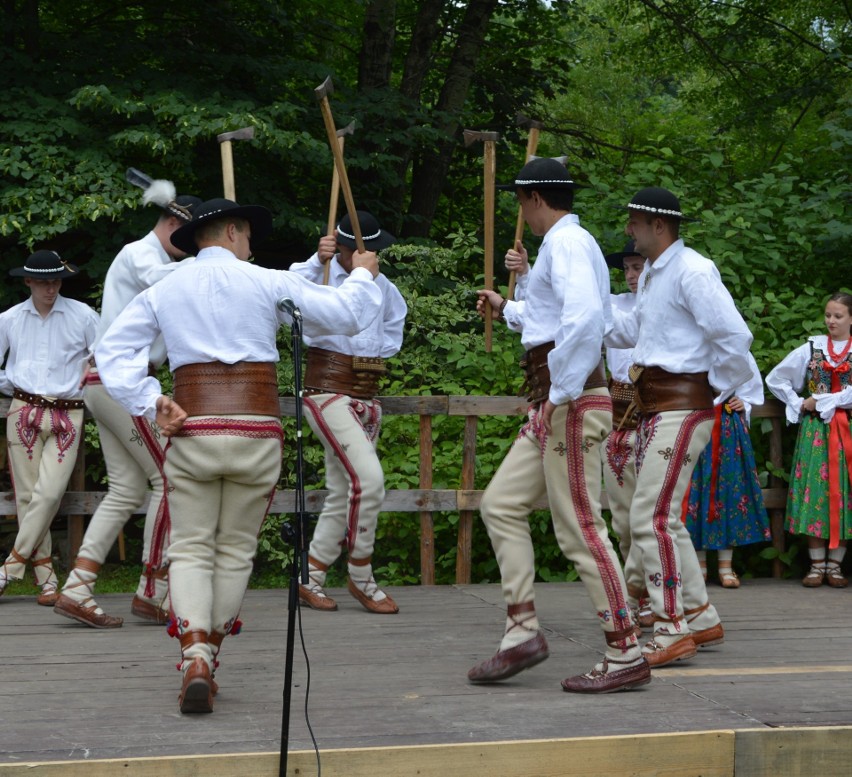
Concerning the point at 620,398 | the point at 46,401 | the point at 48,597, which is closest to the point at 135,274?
the point at 46,401

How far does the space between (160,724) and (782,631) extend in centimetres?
329

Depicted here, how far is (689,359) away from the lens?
5266mm

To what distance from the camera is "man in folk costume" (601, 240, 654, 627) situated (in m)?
6.20

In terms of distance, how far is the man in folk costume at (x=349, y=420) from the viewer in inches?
257

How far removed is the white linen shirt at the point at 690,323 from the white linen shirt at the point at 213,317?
4.34 feet

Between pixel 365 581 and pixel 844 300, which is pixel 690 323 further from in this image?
pixel 844 300

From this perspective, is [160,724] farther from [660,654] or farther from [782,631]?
[782,631]

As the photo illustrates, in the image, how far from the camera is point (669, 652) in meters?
5.33

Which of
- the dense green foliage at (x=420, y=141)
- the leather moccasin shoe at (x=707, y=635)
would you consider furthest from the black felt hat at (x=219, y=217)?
the dense green foliage at (x=420, y=141)

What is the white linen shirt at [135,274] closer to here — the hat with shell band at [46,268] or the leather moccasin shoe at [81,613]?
the hat with shell band at [46,268]

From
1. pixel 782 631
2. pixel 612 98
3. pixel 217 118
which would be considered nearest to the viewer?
pixel 782 631

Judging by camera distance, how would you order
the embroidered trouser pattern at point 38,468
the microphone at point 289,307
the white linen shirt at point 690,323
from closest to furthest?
1. the microphone at point 289,307
2. the white linen shirt at point 690,323
3. the embroidered trouser pattern at point 38,468

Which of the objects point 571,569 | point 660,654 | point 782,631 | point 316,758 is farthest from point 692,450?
point 571,569

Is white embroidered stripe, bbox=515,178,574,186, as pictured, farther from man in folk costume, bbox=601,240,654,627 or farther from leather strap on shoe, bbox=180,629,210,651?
leather strap on shoe, bbox=180,629,210,651
